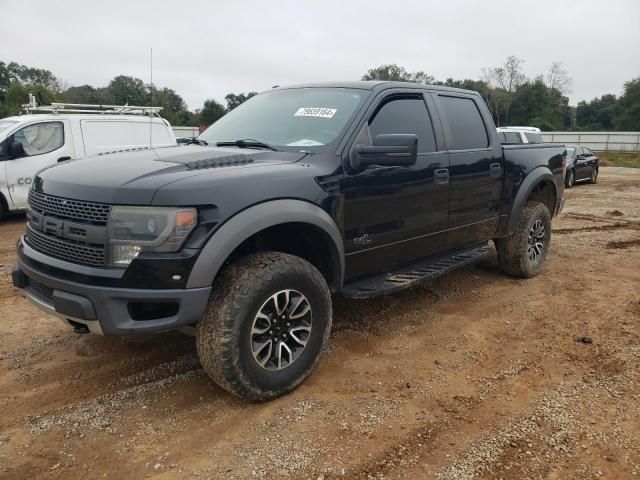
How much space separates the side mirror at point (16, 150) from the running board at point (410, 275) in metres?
7.56

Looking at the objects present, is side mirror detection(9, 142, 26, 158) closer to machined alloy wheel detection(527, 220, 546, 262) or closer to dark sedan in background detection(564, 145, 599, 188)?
machined alloy wheel detection(527, 220, 546, 262)

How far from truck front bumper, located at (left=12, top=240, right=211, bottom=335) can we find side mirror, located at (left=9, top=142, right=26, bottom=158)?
717cm

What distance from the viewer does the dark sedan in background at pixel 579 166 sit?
1747 centimetres

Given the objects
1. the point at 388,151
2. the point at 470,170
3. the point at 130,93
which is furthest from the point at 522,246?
the point at 130,93

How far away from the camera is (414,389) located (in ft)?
10.7

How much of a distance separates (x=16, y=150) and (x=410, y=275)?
7711 mm

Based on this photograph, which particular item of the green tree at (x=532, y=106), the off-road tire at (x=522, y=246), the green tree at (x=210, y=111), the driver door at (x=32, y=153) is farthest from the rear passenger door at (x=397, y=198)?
the green tree at (x=532, y=106)

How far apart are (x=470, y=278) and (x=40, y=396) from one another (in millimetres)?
4351

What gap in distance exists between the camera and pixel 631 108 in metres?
52.6

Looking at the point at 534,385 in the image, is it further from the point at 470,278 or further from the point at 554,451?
the point at 470,278

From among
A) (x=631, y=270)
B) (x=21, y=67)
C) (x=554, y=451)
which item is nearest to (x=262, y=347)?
(x=554, y=451)

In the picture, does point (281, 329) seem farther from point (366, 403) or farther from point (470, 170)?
point (470, 170)

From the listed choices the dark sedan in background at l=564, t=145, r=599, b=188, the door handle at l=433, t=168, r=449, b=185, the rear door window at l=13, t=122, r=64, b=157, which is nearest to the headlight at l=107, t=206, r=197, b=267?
the door handle at l=433, t=168, r=449, b=185

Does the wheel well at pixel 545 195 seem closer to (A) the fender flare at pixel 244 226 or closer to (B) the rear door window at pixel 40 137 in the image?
(A) the fender flare at pixel 244 226
